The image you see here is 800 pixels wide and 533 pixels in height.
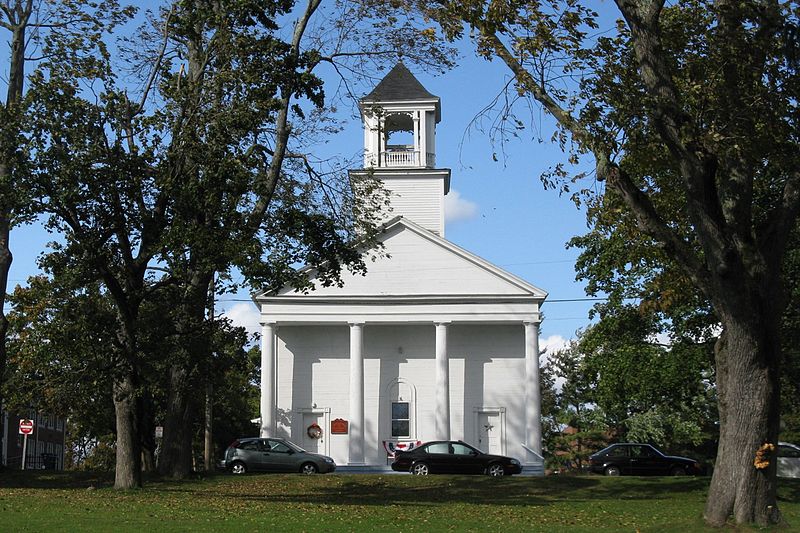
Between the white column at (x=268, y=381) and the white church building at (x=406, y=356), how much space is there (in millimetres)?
43

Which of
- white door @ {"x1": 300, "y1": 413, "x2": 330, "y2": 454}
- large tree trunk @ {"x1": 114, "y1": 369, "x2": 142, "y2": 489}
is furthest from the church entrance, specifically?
large tree trunk @ {"x1": 114, "y1": 369, "x2": 142, "y2": 489}

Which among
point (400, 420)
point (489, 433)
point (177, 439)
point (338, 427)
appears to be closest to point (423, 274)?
point (400, 420)

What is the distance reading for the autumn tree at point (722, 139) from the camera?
47.9 feet

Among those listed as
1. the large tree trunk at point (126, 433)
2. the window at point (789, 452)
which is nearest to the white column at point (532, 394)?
the window at point (789, 452)

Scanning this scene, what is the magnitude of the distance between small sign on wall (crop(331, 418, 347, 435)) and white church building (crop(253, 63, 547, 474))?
0.04 metres

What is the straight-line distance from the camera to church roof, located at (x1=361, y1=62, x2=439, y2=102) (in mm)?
50375

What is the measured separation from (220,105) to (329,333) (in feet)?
80.5

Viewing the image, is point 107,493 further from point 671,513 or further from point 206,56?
point 671,513

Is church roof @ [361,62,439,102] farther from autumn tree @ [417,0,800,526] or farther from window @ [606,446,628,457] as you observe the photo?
autumn tree @ [417,0,800,526]

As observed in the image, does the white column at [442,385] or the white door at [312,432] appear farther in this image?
the white door at [312,432]

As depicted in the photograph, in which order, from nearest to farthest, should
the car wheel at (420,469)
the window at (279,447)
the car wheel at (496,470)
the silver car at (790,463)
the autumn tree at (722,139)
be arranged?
the autumn tree at (722,139)
the car wheel at (420,469)
the car wheel at (496,470)
the window at (279,447)
the silver car at (790,463)

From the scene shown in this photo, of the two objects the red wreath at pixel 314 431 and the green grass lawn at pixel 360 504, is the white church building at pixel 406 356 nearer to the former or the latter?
the red wreath at pixel 314 431

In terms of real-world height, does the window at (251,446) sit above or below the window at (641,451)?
above

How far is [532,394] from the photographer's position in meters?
43.8
